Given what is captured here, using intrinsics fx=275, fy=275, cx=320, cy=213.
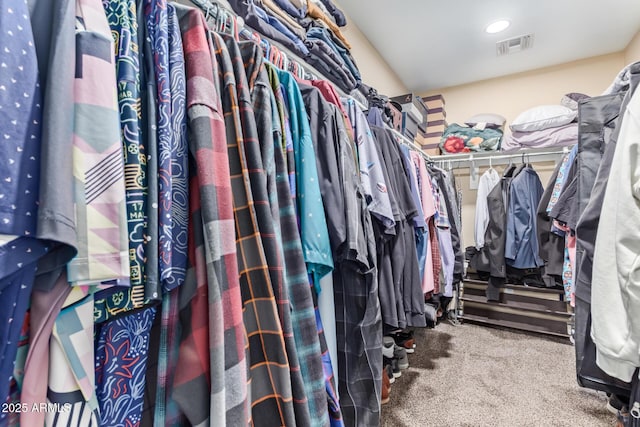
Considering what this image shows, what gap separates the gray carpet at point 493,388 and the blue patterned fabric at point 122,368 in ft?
3.87

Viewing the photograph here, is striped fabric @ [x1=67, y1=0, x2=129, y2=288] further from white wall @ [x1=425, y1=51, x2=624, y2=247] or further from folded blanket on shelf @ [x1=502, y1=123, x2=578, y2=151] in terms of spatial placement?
white wall @ [x1=425, y1=51, x2=624, y2=247]

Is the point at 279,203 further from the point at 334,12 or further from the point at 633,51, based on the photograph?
the point at 633,51

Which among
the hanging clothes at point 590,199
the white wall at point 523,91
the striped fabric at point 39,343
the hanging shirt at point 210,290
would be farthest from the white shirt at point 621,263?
the white wall at point 523,91

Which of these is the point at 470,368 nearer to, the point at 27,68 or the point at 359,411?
the point at 359,411

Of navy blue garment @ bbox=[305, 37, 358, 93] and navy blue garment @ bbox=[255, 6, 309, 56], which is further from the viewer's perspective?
navy blue garment @ bbox=[305, 37, 358, 93]

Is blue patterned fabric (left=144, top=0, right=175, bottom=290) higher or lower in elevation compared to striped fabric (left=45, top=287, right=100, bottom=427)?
higher

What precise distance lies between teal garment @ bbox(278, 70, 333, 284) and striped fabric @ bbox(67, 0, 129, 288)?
0.32m

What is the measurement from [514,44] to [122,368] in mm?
3051

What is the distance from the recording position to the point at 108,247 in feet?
Result: 0.97

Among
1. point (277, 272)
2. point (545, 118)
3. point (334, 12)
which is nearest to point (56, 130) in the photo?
point (277, 272)

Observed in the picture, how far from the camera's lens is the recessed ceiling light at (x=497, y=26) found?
197 cm

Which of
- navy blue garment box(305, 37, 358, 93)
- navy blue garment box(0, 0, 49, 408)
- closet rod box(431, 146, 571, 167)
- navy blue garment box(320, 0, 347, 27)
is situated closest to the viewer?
navy blue garment box(0, 0, 49, 408)

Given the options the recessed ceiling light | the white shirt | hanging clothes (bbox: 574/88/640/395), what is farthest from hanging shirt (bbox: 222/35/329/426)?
the recessed ceiling light

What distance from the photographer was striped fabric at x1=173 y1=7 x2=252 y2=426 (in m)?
0.35
